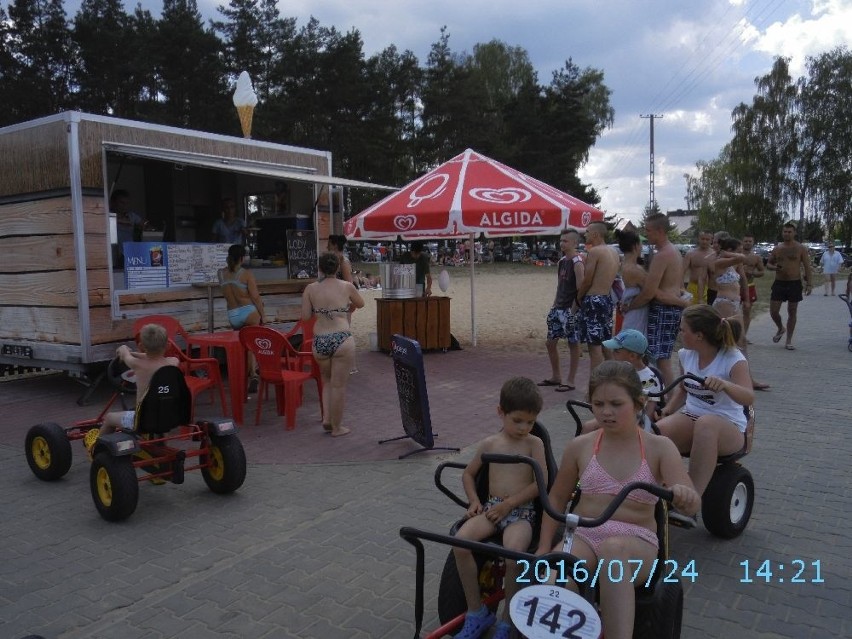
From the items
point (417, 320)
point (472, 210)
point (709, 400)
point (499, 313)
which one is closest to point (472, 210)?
point (472, 210)

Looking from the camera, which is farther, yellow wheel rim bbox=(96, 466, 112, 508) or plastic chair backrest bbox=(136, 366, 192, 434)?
plastic chair backrest bbox=(136, 366, 192, 434)

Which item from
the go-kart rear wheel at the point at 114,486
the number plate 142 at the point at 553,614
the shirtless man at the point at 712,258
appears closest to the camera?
the number plate 142 at the point at 553,614

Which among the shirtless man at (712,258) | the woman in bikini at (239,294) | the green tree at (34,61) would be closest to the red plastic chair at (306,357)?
the woman in bikini at (239,294)

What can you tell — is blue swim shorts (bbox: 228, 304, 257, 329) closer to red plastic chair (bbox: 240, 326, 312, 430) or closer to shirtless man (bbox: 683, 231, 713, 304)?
red plastic chair (bbox: 240, 326, 312, 430)

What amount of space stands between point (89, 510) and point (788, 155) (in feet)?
160

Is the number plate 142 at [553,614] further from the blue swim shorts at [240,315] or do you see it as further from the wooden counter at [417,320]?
the wooden counter at [417,320]

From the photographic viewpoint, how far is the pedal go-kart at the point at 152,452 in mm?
4328

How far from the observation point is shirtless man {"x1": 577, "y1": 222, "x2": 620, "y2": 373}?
7.59 meters

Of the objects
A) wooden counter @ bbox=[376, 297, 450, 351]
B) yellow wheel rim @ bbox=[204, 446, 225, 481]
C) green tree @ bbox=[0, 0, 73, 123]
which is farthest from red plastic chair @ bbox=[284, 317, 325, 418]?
green tree @ bbox=[0, 0, 73, 123]

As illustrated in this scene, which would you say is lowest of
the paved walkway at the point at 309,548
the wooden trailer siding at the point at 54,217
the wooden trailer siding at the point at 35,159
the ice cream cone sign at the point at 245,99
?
the paved walkway at the point at 309,548

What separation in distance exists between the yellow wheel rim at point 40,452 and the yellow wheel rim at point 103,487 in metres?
1.00

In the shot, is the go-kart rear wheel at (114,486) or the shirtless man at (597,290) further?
the shirtless man at (597,290)
